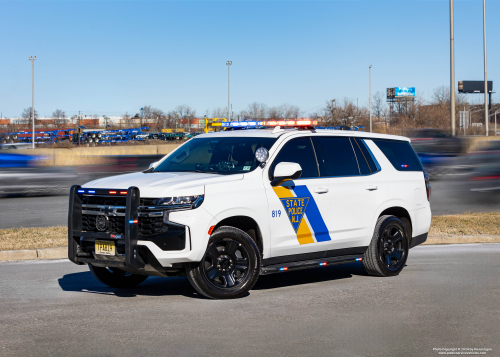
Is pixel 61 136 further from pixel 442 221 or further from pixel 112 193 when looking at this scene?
pixel 112 193

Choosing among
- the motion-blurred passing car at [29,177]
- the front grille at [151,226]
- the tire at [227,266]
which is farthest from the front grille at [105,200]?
the motion-blurred passing car at [29,177]

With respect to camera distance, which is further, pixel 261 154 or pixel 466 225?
pixel 466 225

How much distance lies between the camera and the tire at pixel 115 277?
7668 mm

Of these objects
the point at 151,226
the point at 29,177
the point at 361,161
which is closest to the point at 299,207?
the point at 361,161

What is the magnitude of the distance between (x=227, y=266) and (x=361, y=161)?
8.59 feet

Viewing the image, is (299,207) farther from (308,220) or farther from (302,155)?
(302,155)

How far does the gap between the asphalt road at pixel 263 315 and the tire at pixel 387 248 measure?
6.5 inches

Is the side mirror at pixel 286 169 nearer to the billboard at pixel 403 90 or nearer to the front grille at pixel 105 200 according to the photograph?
the front grille at pixel 105 200

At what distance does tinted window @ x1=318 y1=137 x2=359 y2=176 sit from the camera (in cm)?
800

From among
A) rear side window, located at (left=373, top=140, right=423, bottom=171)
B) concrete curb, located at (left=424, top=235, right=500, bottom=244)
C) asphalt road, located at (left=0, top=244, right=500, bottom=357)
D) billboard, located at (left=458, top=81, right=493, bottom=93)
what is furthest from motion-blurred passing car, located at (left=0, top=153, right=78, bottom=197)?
billboard, located at (left=458, top=81, right=493, bottom=93)

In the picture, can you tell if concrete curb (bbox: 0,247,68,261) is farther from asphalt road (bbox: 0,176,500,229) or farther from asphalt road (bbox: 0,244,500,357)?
asphalt road (bbox: 0,176,500,229)

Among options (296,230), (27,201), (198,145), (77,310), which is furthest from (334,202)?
(27,201)

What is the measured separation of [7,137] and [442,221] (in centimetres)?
7089

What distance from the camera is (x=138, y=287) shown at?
794 cm
